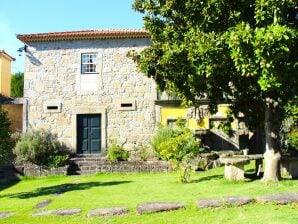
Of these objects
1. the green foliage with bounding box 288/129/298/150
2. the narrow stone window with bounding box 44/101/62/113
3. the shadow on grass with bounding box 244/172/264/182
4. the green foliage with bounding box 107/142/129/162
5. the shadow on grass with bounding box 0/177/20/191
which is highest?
the narrow stone window with bounding box 44/101/62/113

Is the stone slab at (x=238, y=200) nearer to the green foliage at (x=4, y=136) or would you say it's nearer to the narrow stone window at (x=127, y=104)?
the green foliage at (x=4, y=136)

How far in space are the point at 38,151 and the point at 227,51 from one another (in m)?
12.6

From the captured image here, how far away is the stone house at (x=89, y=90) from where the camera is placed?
866 inches

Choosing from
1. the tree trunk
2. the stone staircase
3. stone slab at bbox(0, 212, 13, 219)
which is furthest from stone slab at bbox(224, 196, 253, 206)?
the stone staircase

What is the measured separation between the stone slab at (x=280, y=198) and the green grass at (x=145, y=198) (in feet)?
0.52

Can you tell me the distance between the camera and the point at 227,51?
970 cm

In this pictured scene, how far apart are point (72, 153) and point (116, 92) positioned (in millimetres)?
3665

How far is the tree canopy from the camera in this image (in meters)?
8.85

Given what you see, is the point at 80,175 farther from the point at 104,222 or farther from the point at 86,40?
the point at 104,222

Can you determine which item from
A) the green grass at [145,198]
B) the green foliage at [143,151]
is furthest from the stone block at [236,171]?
the green foliage at [143,151]

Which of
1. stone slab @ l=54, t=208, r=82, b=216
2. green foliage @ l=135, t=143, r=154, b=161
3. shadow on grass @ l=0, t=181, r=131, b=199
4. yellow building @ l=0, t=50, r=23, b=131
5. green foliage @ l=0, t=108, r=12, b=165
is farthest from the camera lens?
yellow building @ l=0, t=50, r=23, b=131

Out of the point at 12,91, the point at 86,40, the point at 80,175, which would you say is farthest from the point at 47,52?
the point at 12,91

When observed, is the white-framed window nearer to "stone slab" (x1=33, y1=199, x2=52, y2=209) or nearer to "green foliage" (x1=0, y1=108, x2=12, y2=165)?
"green foliage" (x1=0, y1=108, x2=12, y2=165)

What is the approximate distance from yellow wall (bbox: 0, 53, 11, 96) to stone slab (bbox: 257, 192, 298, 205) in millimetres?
22135
